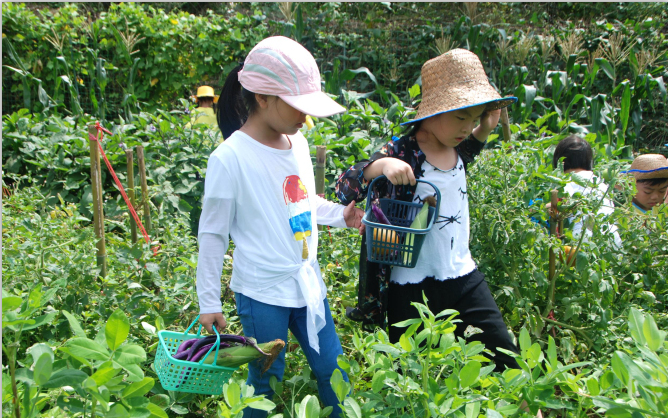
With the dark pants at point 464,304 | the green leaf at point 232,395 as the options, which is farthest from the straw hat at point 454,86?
the green leaf at point 232,395

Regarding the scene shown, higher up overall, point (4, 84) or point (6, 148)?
point (4, 84)

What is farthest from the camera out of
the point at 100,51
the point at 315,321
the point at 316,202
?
the point at 100,51

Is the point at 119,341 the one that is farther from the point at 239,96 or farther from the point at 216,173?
the point at 239,96

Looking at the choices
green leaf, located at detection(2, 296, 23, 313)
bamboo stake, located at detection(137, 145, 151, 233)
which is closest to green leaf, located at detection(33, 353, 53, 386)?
green leaf, located at detection(2, 296, 23, 313)

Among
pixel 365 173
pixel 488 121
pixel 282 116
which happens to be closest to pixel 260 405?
pixel 282 116

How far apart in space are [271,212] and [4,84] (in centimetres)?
742

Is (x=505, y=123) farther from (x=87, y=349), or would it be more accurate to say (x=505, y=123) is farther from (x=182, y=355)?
(x=87, y=349)

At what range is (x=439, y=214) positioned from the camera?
6.11 feet

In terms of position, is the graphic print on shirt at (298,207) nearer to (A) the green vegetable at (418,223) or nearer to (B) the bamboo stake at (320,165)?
(A) the green vegetable at (418,223)

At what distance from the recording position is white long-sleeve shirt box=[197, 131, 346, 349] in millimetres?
1543

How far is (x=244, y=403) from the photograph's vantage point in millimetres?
1012

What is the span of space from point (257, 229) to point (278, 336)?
0.34 metres

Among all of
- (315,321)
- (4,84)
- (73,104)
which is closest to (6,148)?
(73,104)

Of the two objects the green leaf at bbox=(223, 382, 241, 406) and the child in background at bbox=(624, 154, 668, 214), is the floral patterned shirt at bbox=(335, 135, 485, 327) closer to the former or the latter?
the green leaf at bbox=(223, 382, 241, 406)
